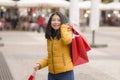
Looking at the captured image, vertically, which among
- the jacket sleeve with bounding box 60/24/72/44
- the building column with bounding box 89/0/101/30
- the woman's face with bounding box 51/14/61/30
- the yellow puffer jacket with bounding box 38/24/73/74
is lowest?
the building column with bounding box 89/0/101/30

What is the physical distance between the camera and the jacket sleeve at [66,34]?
5898 mm

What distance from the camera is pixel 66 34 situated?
5.95m

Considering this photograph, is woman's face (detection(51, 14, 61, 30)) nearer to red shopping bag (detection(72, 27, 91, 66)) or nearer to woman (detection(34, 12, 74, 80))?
woman (detection(34, 12, 74, 80))

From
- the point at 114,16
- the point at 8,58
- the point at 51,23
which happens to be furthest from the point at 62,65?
the point at 114,16

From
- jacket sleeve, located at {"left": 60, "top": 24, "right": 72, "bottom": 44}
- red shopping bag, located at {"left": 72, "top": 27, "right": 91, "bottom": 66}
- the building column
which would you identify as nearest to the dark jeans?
red shopping bag, located at {"left": 72, "top": 27, "right": 91, "bottom": 66}

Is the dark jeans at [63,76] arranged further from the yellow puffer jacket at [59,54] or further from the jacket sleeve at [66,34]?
the jacket sleeve at [66,34]

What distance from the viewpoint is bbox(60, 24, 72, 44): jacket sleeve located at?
5898 millimetres

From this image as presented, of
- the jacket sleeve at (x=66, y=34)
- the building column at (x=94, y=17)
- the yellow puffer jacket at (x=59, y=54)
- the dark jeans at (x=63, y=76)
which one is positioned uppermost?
the jacket sleeve at (x=66, y=34)

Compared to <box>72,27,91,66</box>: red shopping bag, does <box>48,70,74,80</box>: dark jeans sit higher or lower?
lower

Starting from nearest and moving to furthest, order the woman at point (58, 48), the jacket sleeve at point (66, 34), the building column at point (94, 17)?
the jacket sleeve at point (66, 34), the woman at point (58, 48), the building column at point (94, 17)

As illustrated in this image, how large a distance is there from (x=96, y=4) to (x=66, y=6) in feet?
33.4

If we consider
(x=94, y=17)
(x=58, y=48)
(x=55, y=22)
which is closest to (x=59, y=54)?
(x=58, y=48)

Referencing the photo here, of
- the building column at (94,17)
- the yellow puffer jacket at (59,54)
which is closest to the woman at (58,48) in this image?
the yellow puffer jacket at (59,54)

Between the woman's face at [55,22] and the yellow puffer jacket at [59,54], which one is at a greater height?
the woman's face at [55,22]
